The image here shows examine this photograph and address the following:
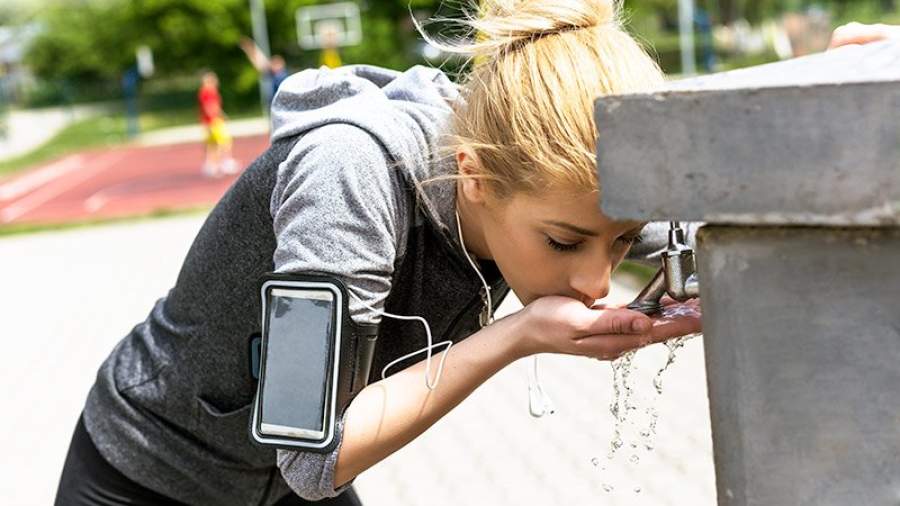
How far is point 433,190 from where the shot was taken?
5.25ft

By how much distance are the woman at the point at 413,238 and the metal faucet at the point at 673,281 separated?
0.13ft

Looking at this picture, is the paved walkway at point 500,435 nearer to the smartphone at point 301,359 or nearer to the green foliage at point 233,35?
the smartphone at point 301,359

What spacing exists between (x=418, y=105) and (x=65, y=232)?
10.8m

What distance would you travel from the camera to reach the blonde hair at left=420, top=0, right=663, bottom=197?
4.62ft

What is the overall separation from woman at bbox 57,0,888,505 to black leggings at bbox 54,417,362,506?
78 millimetres

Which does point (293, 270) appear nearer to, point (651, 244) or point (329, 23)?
point (651, 244)

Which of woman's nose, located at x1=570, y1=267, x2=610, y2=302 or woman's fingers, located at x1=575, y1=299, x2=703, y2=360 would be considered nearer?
woman's fingers, located at x1=575, y1=299, x2=703, y2=360

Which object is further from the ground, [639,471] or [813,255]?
[813,255]

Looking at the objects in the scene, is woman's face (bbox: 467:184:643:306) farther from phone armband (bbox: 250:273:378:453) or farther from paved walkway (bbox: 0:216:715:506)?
paved walkway (bbox: 0:216:715:506)

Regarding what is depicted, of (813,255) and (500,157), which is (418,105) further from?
(813,255)

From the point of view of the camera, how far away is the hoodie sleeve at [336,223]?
1435 millimetres

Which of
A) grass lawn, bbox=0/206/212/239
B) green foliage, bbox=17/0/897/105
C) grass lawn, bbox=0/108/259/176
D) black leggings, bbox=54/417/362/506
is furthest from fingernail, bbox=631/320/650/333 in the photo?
green foliage, bbox=17/0/897/105

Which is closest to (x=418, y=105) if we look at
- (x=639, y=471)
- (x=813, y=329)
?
(x=813, y=329)

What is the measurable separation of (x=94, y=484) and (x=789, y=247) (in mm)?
1386
